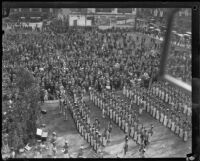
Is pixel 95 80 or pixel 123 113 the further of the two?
pixel 95 80

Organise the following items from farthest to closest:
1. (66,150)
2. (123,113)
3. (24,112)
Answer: (123,113), (24,112), (66,150)

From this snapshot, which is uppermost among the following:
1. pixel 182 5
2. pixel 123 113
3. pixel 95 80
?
pixel 182 5

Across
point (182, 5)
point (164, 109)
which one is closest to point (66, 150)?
point (164, 109)

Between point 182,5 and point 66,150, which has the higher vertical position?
point 182,5

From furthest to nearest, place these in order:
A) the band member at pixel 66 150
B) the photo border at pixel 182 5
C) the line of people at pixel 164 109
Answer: the line of people at pixel 164 109 → the band member at pixel 66 150 → the photo border at pixel 182 5

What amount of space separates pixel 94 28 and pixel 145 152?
393 centimetres

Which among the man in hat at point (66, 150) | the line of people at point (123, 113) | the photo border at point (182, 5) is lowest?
the man in hat at point (66, 150)

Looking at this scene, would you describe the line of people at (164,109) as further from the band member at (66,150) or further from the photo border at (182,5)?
the photo border at (182,5)

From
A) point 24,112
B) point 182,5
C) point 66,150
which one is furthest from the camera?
point 24,112

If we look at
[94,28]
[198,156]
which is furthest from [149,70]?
[198,156]

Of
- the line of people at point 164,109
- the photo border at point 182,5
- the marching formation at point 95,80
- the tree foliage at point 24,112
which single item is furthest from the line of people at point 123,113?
the photo border at point 182,5

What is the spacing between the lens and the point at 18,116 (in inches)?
231

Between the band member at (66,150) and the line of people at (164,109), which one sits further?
the line of people at (164,109)

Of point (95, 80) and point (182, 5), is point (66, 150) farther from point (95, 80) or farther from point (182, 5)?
point (182, 5)
